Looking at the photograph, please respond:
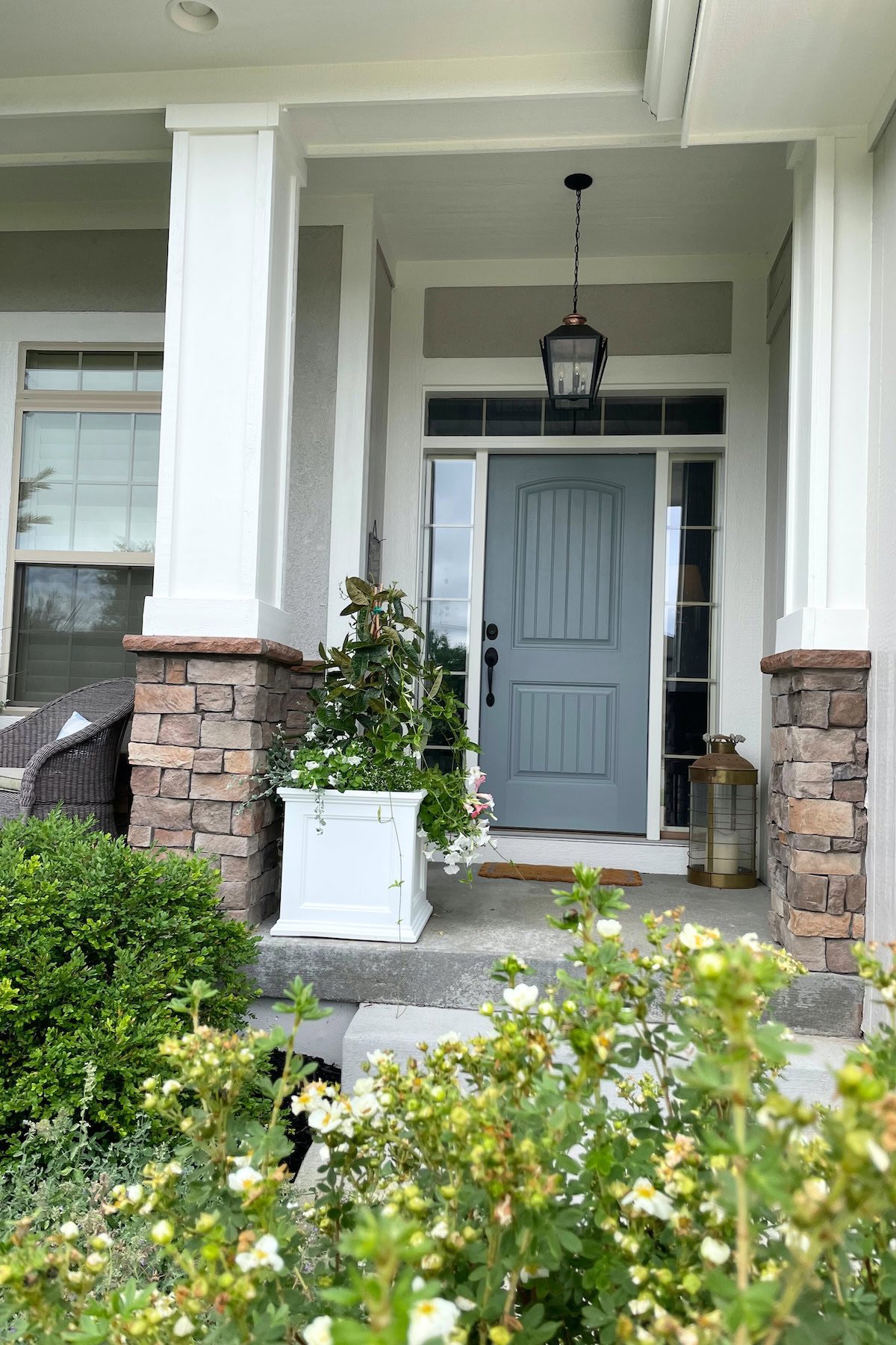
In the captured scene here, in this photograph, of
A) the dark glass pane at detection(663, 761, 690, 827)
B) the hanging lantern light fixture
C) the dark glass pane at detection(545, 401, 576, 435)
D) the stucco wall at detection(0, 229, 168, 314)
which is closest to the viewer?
the hanging lantern light fixture

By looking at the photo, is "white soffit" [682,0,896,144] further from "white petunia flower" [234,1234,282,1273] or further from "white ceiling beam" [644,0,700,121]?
"white petunia flower" [234,1234,282,1273]

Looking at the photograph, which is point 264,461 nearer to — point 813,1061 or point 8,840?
point 8,840

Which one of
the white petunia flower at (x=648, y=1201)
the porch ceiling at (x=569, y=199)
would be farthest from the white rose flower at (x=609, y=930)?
the porch ceiling at (x=569, y=199)

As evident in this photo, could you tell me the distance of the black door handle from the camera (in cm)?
437

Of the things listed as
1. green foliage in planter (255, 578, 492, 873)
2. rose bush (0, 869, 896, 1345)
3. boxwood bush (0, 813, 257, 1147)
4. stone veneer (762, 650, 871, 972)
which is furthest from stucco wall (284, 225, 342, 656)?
rose bush (0, 869, 896, 1345)

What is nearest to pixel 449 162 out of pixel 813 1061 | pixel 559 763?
pixel 559 763

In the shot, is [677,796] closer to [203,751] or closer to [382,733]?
[382,733]

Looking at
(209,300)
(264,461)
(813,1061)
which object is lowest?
(813,1061)

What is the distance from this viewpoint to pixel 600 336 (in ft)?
12.3

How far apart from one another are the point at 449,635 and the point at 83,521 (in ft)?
5.59

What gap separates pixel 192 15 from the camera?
8.80ft

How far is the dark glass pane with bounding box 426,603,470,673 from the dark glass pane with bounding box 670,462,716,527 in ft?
3.52

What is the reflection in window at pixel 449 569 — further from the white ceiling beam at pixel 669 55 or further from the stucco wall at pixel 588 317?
the white ceiling beam at pixel 669 55

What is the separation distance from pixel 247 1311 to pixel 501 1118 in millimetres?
233
